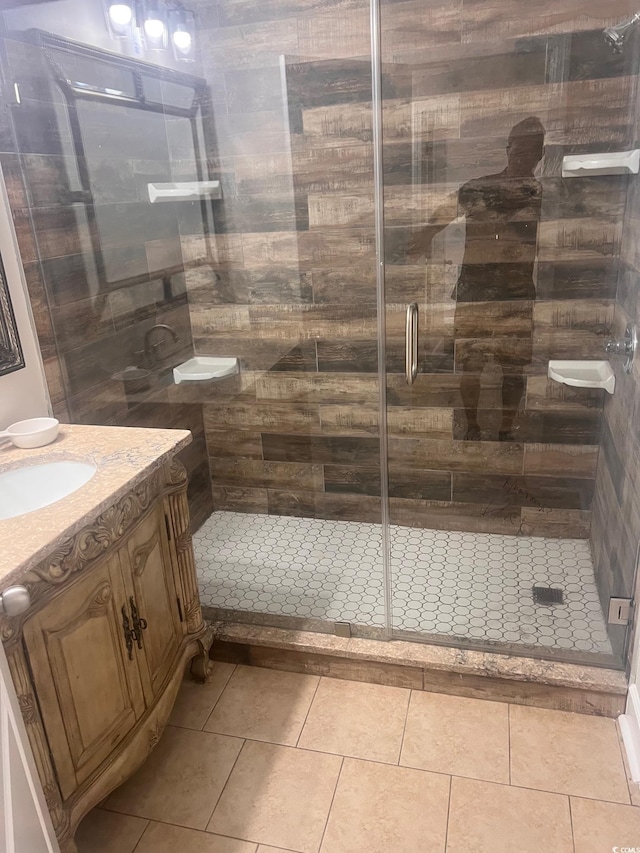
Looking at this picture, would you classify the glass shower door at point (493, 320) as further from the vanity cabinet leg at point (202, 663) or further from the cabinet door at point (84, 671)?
the cabinet door at point (84, 671)

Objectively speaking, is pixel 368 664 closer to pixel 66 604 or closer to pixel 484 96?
pixel 66 604

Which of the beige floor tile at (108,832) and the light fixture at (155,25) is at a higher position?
the light fixture at (155,25)

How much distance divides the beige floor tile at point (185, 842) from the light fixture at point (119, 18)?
255 centimetres

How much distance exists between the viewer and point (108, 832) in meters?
1.68

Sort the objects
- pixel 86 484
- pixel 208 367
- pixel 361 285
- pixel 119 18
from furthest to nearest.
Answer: pixel 208 367 < pixel 361 285 < pixel 119 18 < pixel 86 484

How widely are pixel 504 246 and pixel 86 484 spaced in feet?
5.87

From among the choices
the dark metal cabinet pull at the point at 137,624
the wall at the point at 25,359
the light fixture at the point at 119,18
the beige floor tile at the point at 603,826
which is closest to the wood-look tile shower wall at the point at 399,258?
the light fixture at the point at 119,18

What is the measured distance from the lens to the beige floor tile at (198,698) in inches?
80.0

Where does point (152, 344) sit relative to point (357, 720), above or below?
above

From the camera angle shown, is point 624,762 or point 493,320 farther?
point 493,320

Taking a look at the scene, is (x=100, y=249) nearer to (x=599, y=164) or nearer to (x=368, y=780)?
(x=599, y=164)

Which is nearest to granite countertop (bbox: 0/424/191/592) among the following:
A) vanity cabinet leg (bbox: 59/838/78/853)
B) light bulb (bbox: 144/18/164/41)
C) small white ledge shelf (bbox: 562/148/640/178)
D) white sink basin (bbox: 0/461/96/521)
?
white sink basin (bbox: 0/461/96/521)

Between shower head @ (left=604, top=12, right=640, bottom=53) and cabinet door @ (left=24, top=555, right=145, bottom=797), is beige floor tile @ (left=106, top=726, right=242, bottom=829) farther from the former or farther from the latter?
shower head @ (left=604, top=12, right=640, bottom=53)

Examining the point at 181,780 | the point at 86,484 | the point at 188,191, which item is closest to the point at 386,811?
the point at 181,780
